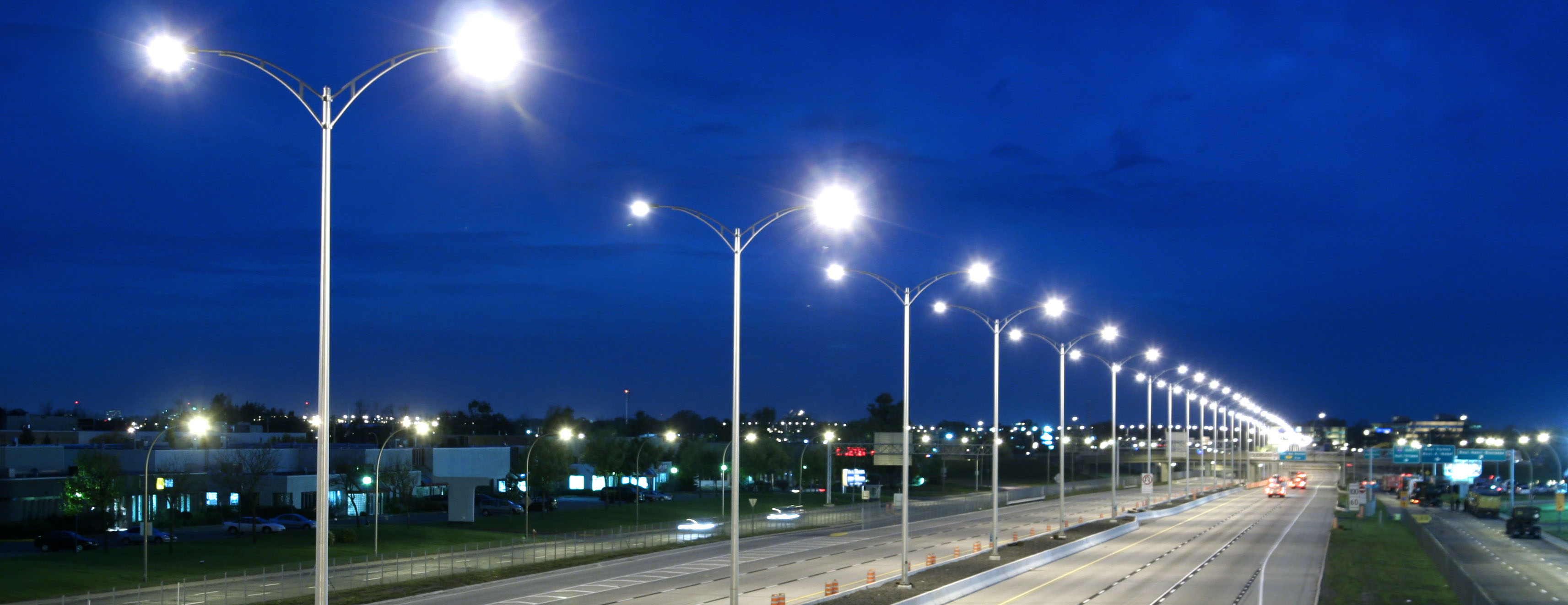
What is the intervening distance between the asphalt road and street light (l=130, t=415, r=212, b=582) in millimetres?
47192

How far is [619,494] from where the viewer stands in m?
101

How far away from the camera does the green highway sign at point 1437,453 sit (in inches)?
4542

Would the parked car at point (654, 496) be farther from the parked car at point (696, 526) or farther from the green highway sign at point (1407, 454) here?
the green highway sign at point (1407, 454)

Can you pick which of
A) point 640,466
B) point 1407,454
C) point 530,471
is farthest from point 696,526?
point 1407,454

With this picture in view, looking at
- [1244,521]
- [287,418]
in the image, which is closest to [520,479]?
[1244,521]

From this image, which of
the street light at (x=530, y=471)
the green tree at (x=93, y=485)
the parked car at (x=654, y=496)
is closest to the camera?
the green tree at (x=93, y=485)

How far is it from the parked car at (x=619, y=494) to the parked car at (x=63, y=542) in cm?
4370

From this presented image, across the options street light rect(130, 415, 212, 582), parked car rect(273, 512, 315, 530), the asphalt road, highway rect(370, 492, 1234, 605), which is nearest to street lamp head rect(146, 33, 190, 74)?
highway rect(370, 492, 1234, 605)

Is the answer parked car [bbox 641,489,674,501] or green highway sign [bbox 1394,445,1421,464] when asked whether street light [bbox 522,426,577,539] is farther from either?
green highway sign [bbox 1394,445,1421,464]

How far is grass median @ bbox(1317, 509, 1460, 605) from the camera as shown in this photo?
129 feet

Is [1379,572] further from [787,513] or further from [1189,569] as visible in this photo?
[787,513]

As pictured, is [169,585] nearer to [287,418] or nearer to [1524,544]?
[1524,544]

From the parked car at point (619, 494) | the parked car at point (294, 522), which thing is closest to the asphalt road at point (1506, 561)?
the parked car at point (294, 522)

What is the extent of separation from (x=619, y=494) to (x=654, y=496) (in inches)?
188
